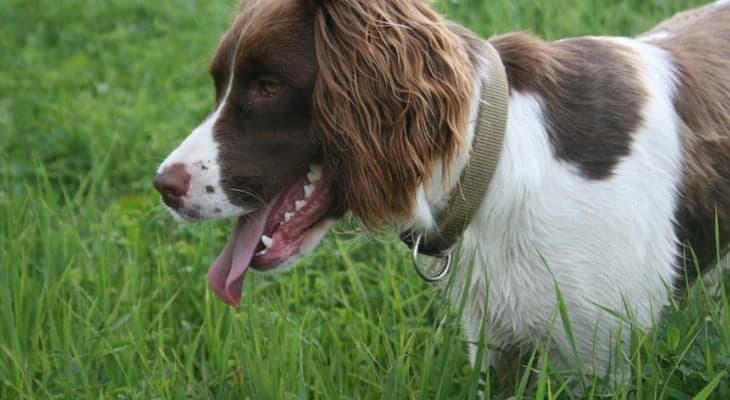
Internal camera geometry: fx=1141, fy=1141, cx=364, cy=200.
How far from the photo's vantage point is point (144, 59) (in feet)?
21.3

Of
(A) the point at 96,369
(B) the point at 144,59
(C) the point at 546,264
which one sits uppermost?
(C) the point at 546,264

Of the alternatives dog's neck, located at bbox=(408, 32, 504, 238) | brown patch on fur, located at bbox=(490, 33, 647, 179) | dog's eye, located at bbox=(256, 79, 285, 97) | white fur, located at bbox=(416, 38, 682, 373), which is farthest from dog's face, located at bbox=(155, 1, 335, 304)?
brown patch on fur, located at bbox=(490, 33, 647, 179)

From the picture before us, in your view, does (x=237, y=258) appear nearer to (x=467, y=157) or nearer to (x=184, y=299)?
(x=467, y=157)

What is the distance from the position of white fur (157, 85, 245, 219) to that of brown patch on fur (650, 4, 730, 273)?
1166 mm

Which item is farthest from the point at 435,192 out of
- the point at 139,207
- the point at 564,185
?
the point at 139,207

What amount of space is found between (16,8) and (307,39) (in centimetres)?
535

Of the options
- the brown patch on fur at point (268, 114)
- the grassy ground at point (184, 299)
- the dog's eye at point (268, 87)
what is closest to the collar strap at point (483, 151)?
the grassy ground at point (184, 299)

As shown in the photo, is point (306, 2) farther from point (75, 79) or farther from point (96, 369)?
point (75, 79)

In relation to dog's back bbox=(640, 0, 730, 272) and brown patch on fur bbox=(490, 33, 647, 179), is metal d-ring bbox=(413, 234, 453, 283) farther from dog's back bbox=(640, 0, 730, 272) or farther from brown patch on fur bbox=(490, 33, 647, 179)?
dog's back bbox=(640, 0, 730, 272)

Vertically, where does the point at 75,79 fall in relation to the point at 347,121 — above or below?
below

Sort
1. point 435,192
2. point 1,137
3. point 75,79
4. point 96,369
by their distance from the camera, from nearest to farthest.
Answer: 1. point 435,192
2. point 96,369
3. point 1,137
4. point 75,79

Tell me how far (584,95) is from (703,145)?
0.37 metres

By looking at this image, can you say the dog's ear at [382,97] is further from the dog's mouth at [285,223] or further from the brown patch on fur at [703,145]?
the brown patch on fur at [703,145]

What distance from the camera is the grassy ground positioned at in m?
2.82
